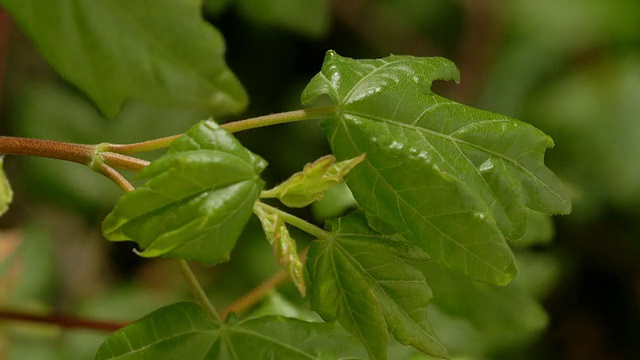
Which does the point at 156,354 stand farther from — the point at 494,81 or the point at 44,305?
the point at 494,81

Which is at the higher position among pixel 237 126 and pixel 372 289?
pixel 237 126

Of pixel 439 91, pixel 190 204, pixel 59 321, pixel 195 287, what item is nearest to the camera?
pixel 190 204

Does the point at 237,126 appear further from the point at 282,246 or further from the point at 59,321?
the point at 59,321

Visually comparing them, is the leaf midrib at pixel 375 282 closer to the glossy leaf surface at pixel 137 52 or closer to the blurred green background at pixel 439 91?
the glossy leaf surface at pixel 137 52

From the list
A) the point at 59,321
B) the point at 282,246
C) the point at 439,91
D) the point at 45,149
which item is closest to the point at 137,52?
the point at 45,149

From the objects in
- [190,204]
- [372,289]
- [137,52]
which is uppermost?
[137,52]

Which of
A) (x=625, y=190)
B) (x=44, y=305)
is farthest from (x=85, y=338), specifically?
(x=625, y=190)

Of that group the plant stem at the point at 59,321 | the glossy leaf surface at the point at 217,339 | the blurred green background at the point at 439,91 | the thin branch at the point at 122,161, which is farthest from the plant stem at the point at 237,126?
the blurred green background at the point at 439,91
